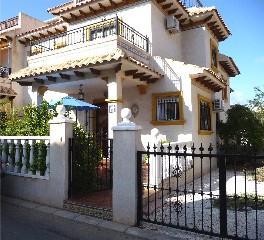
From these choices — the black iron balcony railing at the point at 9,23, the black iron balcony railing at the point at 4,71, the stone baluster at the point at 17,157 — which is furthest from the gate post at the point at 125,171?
the black iron balcony railing at the point at 9,23

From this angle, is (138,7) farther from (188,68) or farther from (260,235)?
(260,235)

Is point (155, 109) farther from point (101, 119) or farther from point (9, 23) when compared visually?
point (9, 23)

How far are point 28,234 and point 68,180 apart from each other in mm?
1568

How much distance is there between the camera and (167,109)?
11867 mm

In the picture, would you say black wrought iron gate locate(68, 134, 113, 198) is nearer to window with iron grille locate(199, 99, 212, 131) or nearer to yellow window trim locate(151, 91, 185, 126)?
yellow window trim locate(151, 91, 185, 126)

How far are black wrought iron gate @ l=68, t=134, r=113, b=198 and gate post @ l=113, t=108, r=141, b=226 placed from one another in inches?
32.9

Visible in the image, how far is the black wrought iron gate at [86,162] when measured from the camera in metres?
6.75

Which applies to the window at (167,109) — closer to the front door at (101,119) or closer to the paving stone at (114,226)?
the front door at (101,119)

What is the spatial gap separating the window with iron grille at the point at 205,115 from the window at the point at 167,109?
1.43 metres

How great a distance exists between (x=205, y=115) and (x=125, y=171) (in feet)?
27.3

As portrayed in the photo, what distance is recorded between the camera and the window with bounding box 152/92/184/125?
11500 mm

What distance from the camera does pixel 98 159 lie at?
7551 mm

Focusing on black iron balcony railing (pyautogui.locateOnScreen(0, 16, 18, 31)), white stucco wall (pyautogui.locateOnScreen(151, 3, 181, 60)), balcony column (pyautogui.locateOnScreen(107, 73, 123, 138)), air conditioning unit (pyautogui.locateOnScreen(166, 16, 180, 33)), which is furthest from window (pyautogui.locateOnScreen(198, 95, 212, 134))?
black iron balcony railing (pyautogui.locateOnScreen(0, 16, 18, 31))

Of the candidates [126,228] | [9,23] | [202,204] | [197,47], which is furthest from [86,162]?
[9,23]
